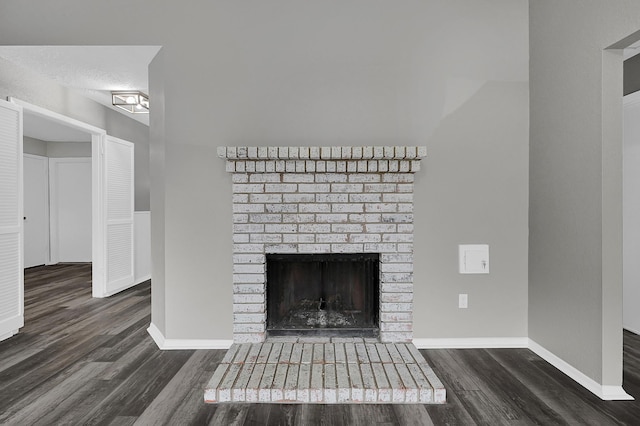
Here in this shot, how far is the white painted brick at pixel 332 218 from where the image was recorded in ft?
9.43

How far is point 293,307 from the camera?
300 cm

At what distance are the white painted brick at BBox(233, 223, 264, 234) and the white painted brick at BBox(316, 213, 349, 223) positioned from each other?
44 centimetres

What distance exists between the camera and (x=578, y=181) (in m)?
2.34

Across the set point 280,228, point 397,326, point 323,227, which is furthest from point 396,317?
point 280,228

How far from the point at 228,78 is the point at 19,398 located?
239cm

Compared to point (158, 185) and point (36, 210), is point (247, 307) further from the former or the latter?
point (36, 210)

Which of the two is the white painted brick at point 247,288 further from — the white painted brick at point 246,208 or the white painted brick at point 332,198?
the white painted brick at point 332,198

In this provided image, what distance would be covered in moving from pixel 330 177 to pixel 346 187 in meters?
0.14

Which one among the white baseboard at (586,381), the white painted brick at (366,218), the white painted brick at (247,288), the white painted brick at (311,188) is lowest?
the white baseboard at (586,381)

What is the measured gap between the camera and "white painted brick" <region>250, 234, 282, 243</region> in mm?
2874

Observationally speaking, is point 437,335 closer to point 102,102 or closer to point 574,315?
point 574,315

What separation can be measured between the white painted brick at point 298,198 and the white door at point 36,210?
6.08 m

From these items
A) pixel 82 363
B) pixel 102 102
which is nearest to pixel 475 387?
pixel 82 363

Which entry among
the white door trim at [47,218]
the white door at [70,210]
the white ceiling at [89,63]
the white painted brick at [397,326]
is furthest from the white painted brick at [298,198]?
the white door trim at [47,218]
